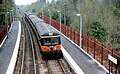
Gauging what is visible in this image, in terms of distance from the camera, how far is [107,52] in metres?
19.9

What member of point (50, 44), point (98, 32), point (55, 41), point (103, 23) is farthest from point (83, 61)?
point (103, 23)

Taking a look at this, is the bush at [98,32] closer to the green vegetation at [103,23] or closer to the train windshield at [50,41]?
the green vegetation at [103,23]

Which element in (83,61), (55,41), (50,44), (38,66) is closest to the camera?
(83,61)

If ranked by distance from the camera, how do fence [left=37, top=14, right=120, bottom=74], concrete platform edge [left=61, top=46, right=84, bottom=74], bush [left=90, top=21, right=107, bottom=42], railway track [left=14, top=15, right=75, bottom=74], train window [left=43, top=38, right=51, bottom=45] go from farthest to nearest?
bush [left=90, top=21, right=107, bottom=42] → train window [left=43, top=38, right=51, bottom=45] → railway track [left=14, top=15, right=75, bottom=74] → concrete platform edge [left=61, top=46, right=84, bottom=74] → fence [left=37, top=14, right=120, bottom=74]

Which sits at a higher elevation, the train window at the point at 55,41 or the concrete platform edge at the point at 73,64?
the train window at the point at 55,41

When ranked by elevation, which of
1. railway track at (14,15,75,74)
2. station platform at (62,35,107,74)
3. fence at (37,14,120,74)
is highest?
fence at (37,14,120,74)

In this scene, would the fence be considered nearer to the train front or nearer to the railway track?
the railway track

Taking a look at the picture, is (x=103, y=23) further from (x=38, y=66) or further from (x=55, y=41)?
(x=38, y=66)

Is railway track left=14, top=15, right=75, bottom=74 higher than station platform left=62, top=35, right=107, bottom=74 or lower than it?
lower

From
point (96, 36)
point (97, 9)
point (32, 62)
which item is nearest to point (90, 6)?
point (97, 9)

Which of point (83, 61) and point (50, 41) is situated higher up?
point (50, 41)

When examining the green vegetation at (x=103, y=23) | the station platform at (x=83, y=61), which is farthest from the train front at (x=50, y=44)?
the green vegetation at (x=103, y=23)

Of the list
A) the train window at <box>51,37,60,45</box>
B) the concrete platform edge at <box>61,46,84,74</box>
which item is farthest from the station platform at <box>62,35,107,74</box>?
the train window at <box>51,37,60,45</box>

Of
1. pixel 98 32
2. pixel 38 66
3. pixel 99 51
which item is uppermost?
pixel 99 51
